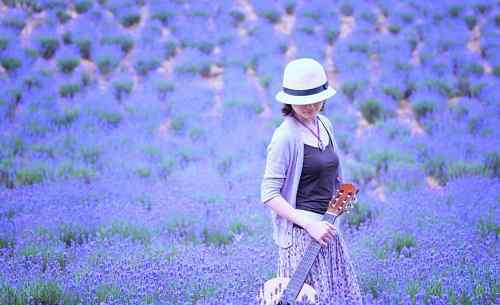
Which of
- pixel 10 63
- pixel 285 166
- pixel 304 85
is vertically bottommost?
pixel 10 63

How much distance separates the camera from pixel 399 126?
6.95 meters

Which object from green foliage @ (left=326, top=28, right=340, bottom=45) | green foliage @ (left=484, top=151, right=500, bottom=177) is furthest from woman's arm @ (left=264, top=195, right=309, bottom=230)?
green foliage @ (left=326, top=28, right=340, bottom=45)

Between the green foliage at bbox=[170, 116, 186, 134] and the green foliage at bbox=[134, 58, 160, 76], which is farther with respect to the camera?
the green foliage at bbox=[134, 58, 160, 76]

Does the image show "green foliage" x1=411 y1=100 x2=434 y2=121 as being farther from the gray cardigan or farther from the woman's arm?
the woman's arm

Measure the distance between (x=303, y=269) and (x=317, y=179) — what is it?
17.9 inches

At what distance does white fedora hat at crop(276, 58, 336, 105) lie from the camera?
2.67 metres

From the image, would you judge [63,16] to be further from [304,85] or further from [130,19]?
[304,85]

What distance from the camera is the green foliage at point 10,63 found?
818 centimetres

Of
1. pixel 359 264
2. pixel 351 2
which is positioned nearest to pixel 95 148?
pixel 359 264

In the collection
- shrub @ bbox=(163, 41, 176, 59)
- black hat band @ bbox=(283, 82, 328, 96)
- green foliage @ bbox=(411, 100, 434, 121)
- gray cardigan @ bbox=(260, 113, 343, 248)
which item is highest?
black hat band @ bbox=(283, 82, 328, 96)

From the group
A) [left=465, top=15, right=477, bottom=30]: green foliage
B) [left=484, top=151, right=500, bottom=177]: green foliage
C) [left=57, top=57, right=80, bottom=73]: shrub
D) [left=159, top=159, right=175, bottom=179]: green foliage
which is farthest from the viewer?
[left=465, top=15, right=477, bottom=30]: green foliage

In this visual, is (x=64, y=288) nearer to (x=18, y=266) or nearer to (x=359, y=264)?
(x=18, y=266)

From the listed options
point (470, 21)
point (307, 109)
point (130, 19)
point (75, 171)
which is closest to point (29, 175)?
point (75, 171)

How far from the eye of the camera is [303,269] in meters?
2.71
